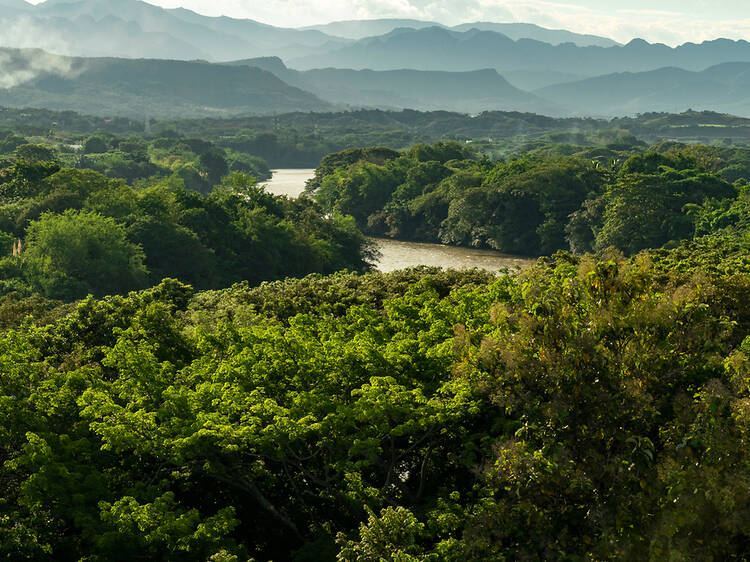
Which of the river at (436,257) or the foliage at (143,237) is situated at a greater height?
the foliage at (143,237)

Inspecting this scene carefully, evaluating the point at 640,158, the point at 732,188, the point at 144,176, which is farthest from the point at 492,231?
the point at 144,176

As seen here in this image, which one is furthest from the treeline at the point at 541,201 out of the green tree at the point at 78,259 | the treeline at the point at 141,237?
the green tree at the point at 78,259

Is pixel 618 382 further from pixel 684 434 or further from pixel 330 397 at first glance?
pixel 330 397

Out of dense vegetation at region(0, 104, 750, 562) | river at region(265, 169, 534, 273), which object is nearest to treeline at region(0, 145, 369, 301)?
river at region(265, 169, 534, 273)

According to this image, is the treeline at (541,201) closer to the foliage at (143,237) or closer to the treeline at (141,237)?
the foliage at (143,237)

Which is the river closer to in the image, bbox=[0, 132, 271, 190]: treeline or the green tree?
the green tree

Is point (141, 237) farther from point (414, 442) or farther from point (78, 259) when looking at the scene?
point (414, 442)

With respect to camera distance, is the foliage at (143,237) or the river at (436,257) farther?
the river at (436,257)
